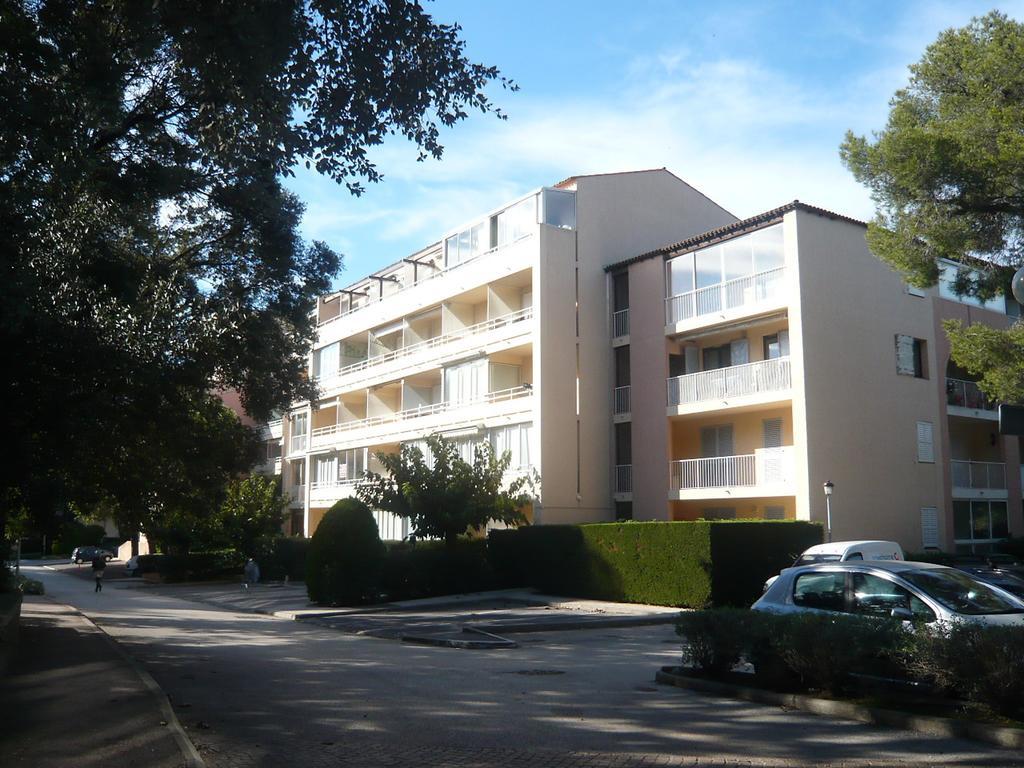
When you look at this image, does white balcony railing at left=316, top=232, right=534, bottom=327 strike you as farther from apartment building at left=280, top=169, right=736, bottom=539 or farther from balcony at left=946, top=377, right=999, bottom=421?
balcony at left=946, top=377, right=999, bottom=421

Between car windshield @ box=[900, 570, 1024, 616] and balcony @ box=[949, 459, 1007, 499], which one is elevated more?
balcony @ box=[949, 459, 1007, 499]

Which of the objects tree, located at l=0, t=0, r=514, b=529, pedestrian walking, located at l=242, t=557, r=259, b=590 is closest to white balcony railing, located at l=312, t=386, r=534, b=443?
pedestrian walking, located at l=242, t=557, r=259, b=590

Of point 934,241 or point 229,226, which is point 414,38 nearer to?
point 229,226

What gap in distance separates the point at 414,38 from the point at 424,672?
837 centimetres

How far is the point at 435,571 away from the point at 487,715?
20314mm

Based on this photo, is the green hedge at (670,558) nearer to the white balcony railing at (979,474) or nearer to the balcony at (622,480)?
the balcony at (622,480)

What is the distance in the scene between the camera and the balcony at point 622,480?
3272cm

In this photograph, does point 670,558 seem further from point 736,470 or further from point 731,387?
point 731,387

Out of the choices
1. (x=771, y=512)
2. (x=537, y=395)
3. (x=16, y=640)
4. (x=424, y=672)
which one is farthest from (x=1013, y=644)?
(x=537, y=395)

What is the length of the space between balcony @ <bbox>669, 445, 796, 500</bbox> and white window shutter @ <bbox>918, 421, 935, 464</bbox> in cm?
512

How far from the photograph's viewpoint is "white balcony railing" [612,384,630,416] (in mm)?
33094

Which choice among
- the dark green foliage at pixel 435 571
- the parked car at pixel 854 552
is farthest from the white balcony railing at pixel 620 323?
the parked car at pixel 854 552

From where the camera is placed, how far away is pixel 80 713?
32.0 feet

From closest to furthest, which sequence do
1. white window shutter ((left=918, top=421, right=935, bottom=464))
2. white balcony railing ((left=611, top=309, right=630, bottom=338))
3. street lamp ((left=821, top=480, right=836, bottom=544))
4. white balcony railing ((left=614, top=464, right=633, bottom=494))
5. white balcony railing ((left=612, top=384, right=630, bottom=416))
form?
street lamp ((left=821, top=480, right=836, bottom=544))
white window shutter ((left=918, top=421, right=935, bottom=464))
white balcony railing ((left=614, top=464, right=633, bottom=494))
white balcony railing ((left=612, top=384, right=630, bottom=416))
white balcony railing ((left=611, top=309, right=630, bottom=338))
